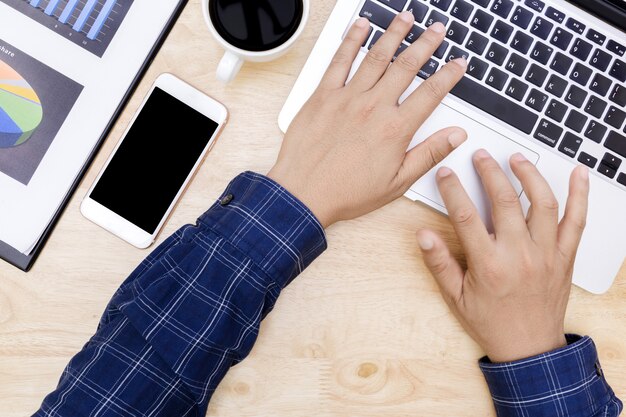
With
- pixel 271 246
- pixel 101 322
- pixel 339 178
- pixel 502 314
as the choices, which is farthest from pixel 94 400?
pixel 502 314

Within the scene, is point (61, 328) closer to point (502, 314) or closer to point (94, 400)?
point (94, 400)

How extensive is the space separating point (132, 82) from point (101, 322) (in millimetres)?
260

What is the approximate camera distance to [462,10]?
55cm

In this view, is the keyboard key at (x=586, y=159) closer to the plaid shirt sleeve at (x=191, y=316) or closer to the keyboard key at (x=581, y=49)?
the keyboard key at (x=581, y=49)

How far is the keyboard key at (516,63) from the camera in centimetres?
56

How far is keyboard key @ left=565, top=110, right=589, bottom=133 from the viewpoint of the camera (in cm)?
56

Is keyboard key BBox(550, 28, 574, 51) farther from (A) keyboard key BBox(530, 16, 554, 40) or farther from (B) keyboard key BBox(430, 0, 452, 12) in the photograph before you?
(B) keyboard key BBox(430, 0, 452, 12)

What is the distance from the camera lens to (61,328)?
23.5 inches

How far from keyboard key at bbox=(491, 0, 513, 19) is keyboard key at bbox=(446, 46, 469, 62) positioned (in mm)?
52

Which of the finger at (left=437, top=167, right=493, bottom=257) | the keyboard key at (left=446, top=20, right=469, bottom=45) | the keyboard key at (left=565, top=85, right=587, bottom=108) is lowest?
the finger at (left=437, top=167, right=493, bottom=257)

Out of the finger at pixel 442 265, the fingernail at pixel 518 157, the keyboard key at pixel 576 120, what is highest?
the keyboard key at pixel 576 120

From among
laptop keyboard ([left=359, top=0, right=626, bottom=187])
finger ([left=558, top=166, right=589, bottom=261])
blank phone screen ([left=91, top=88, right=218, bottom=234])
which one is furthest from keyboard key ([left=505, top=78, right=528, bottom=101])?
blank phone screen ([left=91, top=88, right=218, bottom=234])

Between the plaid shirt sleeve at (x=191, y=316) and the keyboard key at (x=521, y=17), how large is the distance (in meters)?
0.30

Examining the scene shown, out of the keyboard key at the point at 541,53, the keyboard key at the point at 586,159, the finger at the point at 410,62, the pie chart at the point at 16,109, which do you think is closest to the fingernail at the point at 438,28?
the finger at the point at 410,62
